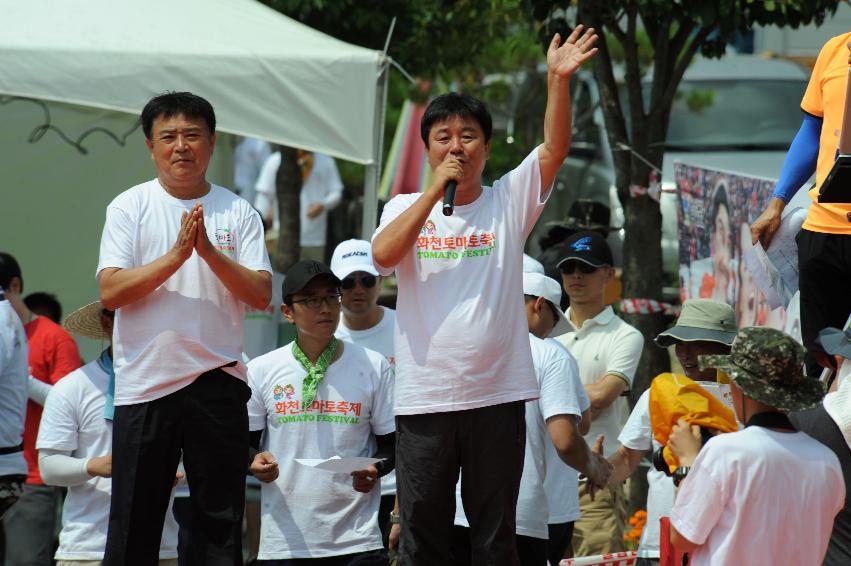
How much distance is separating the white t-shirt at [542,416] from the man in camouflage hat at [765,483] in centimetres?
143

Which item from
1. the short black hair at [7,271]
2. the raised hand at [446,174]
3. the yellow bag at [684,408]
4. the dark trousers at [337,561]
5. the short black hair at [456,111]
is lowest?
the dark trousers at [337,561]

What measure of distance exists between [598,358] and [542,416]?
1.42 metres

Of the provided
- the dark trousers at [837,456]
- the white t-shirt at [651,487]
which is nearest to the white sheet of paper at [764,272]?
the white t-shirt at [651,487]

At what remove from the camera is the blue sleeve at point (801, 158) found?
17.7ft

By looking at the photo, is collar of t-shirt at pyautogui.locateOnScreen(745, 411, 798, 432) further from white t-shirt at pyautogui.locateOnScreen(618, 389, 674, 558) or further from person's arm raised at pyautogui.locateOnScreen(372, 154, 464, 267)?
white t-shirt at pyautogui.locateOnScreen(618, 389, 674, 558)

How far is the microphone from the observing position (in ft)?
14.1

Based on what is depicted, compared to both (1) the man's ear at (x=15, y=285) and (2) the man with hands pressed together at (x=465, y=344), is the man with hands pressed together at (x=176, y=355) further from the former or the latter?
(1) the man's ear at (x=15, y=285)

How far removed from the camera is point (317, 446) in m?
5.96

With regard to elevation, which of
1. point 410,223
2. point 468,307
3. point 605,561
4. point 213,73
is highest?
point 213,73

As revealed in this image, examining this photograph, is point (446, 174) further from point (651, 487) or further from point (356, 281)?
point (356, 281)

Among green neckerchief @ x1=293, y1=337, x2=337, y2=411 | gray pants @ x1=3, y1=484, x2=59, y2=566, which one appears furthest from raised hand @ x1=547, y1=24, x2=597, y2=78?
gray pants @ x1=3, y1=484, x2=59, y2=566

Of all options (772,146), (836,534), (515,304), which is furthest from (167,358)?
(772,146)

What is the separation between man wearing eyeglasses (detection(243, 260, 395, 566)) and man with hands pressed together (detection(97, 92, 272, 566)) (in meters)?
0.87

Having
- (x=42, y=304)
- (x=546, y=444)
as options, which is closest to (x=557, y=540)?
(x=546, y=444)
